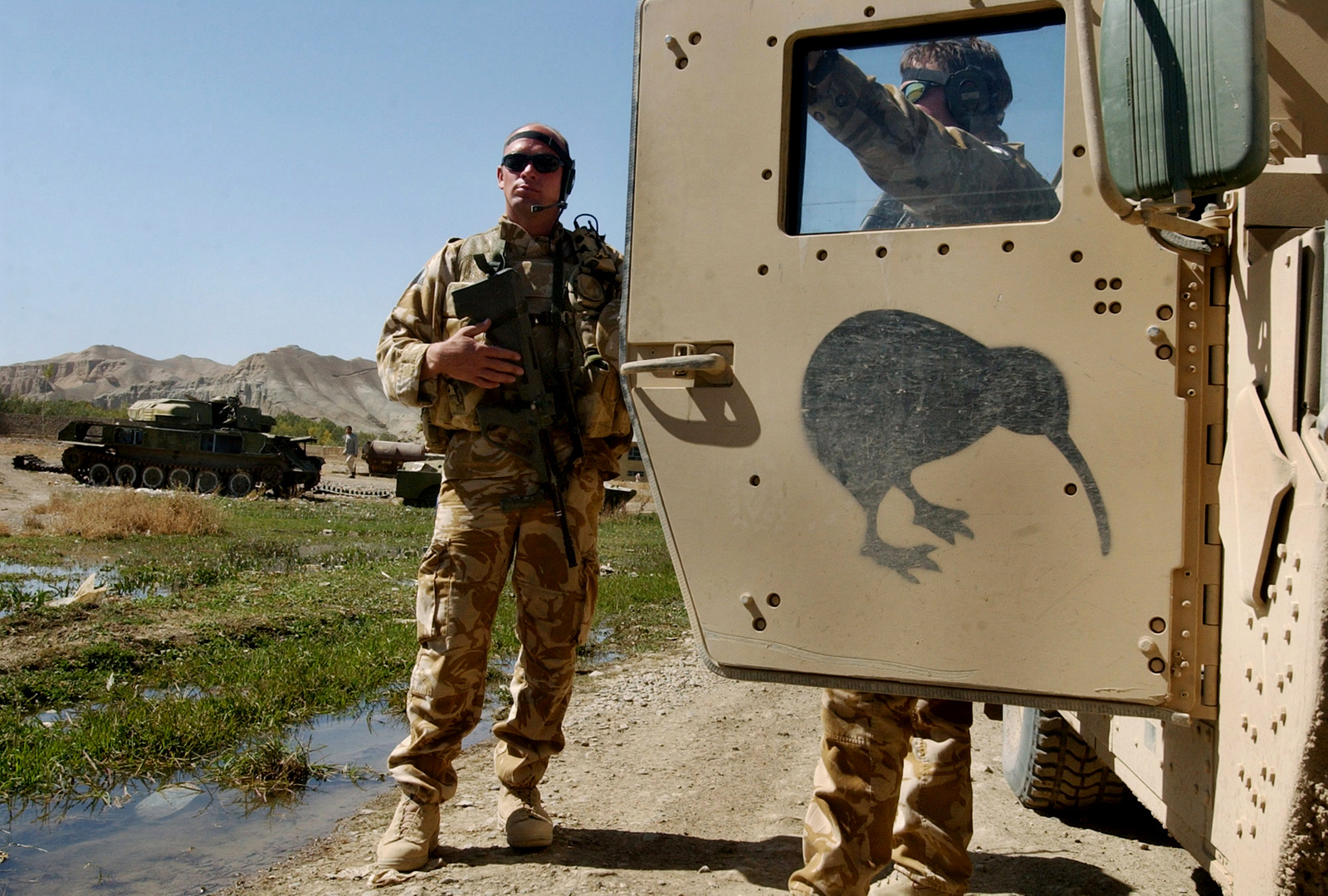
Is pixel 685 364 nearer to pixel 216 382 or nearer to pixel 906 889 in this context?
pixel 906 889

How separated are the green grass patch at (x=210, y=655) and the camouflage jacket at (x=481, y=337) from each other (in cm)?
158

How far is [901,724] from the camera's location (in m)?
2.29

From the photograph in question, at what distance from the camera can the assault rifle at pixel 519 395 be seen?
3262 millimetres

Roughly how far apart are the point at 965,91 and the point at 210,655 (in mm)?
5332

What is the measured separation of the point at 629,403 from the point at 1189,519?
3.59ft

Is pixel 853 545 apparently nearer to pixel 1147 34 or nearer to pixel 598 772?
pixel 1147 34

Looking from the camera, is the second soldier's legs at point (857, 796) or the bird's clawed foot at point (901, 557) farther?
the second soldier's legs at point (857, 796)

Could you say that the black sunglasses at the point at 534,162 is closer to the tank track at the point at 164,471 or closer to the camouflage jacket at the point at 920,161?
the camouflage jacket at the point at 920,161

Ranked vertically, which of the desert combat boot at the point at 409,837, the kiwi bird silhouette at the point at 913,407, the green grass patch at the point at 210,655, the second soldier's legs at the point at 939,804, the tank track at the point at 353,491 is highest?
the kiwi bird silhouette at the point at 913,407

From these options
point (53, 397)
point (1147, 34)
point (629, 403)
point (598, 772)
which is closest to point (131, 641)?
point (598, 772)

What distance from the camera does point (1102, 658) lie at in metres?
1.90

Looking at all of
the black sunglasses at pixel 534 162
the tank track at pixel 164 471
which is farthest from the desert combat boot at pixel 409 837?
the tank track at pixel 164 471

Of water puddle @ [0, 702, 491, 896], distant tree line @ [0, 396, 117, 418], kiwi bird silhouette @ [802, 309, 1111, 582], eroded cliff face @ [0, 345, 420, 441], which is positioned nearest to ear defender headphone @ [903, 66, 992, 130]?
kiwi bird silhouette @ [802, 309, 1111, 582]

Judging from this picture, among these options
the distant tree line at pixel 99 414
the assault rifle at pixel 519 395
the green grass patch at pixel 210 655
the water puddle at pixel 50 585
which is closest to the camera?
the assault rifle at pixel 519 395
